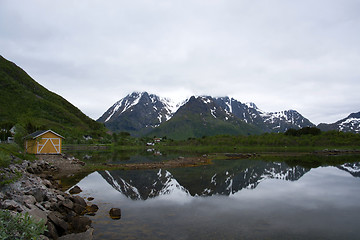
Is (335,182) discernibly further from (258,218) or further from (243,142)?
(243,142)

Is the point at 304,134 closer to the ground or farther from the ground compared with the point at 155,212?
farther from the ground

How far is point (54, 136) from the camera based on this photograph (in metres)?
49.5

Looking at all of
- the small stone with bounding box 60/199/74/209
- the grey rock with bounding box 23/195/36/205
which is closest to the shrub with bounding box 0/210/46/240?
the grey rock with bounding box 23/195/36/205

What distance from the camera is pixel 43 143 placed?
48.3m

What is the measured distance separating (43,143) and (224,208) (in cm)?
4291

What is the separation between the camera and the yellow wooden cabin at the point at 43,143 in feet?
152

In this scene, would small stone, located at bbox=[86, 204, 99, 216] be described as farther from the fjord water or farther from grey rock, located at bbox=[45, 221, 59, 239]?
grey rock, located at bbox=[45, 221, 59, 239]

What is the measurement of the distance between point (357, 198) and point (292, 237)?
13525 mm

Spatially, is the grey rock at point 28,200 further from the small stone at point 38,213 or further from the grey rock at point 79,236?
the grey rock at point 79,236

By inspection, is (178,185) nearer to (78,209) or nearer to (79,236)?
(78,209)

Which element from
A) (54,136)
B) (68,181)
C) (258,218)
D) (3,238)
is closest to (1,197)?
(3,238)

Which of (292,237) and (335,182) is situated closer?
(292,237)

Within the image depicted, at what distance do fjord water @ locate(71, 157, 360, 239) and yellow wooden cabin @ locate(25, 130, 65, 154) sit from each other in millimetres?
23165

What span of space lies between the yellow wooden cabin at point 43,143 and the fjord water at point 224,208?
23165mm
